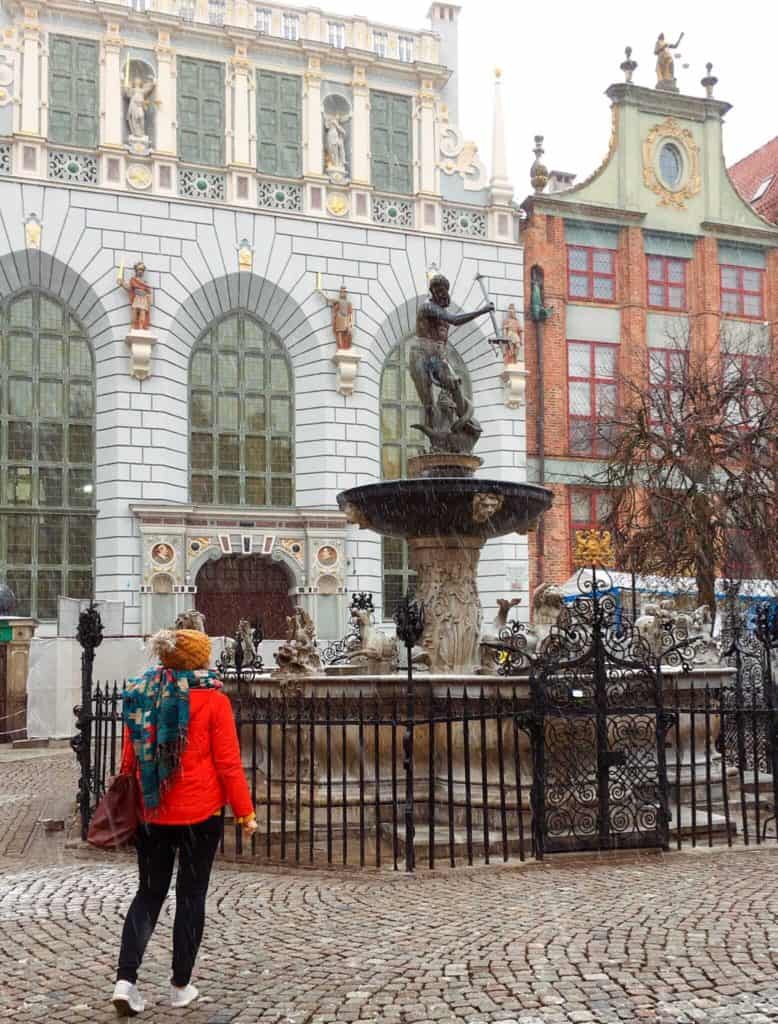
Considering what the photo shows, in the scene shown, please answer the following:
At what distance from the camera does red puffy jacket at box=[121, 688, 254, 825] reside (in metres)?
5.51

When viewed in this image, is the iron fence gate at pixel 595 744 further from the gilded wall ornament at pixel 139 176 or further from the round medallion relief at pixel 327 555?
the gilded wall ornament at pixel 139 176

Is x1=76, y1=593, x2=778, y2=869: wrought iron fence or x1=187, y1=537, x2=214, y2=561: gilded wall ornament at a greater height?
x1=187, y1=537, x2=214, y2=561: gilded wall ornament

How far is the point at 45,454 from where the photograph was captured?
29.0 m

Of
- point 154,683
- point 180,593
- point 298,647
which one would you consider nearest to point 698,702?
point 298,647

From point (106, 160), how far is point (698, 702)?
73.2 ft

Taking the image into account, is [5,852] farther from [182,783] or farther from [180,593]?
[180,593]

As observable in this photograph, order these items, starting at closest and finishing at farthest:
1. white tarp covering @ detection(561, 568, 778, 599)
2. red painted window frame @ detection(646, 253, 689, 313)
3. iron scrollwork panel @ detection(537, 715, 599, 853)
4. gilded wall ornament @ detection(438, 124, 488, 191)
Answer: iron scrollwork panel @ detection(537, 715, 599, 853)
white tarp covering @ detection(561, 568, 778, 599)
gilded wall ornament @ detection(438, 124, 488, 191)
red painted window frame @ detection(646, 253, 689, 313)

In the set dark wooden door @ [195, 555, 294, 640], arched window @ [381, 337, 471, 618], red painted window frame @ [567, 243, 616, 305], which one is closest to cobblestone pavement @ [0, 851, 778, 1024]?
dark wooden door @ [195, 555, 294, 640]

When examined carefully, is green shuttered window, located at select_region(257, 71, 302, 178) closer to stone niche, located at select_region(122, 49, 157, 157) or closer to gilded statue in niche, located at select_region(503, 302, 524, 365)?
stone niche, located at select_region(122, 49, 157, 157)

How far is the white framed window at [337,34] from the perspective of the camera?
31.9m

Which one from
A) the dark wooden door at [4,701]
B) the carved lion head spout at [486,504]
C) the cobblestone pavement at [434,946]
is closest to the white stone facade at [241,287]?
the dark wooden door at [4,701]

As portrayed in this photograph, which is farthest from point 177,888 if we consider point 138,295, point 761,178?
point 761,178

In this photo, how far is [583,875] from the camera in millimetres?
8516

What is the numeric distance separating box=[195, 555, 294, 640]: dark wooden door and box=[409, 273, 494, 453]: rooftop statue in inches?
670
